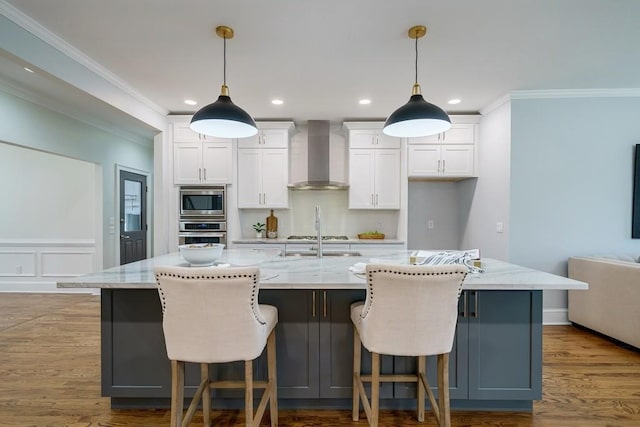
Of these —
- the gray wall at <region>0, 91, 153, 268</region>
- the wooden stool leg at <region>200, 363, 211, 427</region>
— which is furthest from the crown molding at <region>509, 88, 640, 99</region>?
the gray wall at <region>0, 91, 153, 268</region>

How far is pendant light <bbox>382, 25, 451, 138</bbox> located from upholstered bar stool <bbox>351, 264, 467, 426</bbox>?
43.9 inches

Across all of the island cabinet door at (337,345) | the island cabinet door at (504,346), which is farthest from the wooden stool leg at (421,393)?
the island cabinet door at (504,346)

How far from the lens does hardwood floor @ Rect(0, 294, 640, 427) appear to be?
1.95 meters

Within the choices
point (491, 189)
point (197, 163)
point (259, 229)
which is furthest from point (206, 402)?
point (491, 189)

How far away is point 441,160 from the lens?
4.20 meters

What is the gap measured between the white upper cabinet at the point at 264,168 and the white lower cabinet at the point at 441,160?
5.74 ft

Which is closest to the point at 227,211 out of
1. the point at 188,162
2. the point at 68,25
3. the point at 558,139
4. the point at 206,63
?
the point at 188,162

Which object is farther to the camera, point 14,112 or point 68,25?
point 14,112

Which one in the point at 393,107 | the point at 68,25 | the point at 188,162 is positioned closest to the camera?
the point at 68,25

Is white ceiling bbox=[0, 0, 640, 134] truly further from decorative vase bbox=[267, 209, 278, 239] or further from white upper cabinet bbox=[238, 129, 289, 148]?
decorative vase bbox=[267, 209, 278, 239]

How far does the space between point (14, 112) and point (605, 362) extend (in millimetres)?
6414

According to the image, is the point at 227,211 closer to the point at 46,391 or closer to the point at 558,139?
the point at 46,391

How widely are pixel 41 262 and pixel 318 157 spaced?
4.72 meters

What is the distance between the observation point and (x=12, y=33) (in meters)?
2.16
